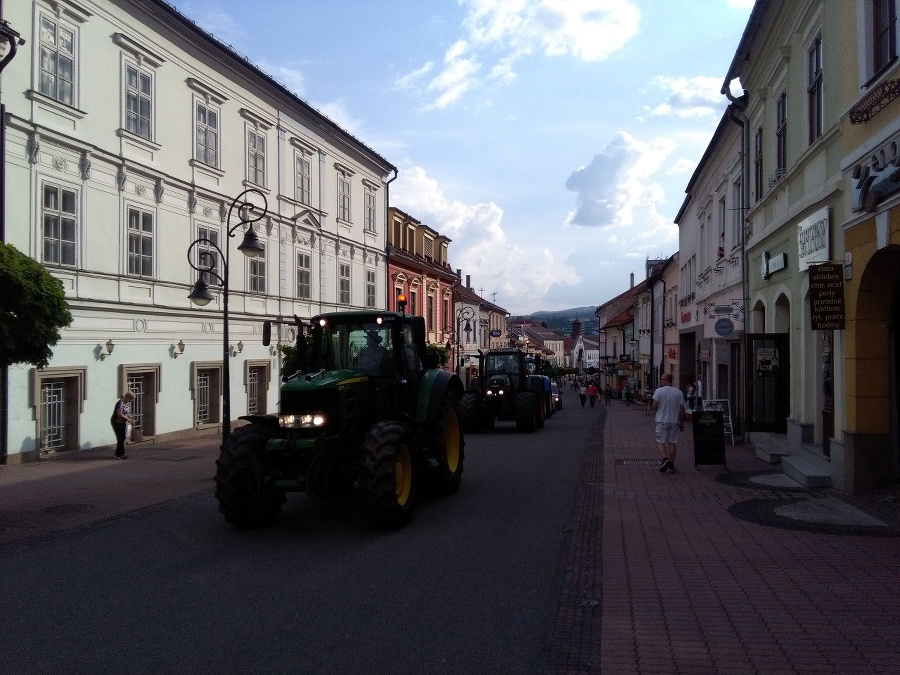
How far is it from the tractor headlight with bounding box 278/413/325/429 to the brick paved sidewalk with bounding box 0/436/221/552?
112 inches

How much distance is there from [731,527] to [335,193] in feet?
78.6

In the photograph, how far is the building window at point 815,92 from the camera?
38.0ft

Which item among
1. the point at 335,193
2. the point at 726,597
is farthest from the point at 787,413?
the point at 335,193

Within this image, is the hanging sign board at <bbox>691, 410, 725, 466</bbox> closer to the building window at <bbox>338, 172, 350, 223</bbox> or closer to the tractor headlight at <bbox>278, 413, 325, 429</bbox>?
the tractor headlight at <bbox>278, 413, 325, 429</bbox>

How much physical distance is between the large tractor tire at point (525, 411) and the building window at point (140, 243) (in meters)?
10.3

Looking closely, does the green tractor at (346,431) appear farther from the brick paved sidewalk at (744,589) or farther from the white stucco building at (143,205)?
the white stucco building at (143,205)

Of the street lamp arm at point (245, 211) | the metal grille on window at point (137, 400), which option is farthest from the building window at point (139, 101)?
the metal grille on window at point (137, 400)

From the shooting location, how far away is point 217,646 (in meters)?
5.00

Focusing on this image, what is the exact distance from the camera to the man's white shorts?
13.3m

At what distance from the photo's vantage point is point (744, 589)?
615 centimetres

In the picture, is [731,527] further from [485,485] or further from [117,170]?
[117,170]

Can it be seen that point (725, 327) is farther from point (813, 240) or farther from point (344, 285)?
point (344, 285)

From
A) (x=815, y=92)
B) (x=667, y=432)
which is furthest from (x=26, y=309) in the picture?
(x=815, y=92)

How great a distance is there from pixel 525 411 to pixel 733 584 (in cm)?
1565
